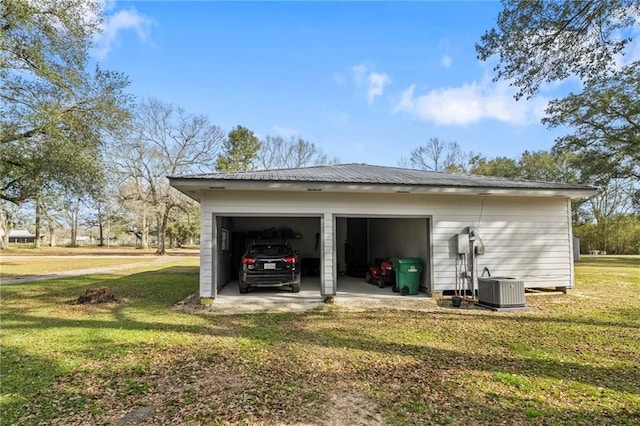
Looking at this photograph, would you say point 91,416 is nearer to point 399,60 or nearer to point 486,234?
point 486,234

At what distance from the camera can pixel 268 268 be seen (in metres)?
8.59

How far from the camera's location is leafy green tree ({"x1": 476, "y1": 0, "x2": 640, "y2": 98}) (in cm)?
571

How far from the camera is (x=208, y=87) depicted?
42.5 feet

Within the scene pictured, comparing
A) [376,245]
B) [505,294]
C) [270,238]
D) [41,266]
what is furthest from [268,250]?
[41,266]

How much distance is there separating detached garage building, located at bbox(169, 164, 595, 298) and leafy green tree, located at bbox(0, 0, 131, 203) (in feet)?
16.8

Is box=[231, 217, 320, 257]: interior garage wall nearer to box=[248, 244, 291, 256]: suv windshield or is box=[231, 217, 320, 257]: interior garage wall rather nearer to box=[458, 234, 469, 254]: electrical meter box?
box=[248, 244, 291, 256]: suv windshield

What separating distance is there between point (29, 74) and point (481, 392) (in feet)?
41.5

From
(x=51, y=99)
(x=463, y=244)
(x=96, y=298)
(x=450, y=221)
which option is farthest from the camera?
(x=51, y=99)

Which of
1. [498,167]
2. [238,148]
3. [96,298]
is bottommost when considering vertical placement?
[96,298]

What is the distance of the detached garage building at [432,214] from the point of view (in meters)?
7.80

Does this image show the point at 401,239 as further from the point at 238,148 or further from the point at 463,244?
the point at 238,148

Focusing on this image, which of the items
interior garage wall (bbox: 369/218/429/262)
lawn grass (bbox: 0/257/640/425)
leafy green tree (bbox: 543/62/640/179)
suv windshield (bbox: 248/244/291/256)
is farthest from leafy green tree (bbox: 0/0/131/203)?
leafy green tree (bbox: 543/62/640/179)

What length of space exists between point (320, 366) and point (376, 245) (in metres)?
9.84

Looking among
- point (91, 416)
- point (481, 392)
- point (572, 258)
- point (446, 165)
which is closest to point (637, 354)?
A: point (481, 392)
